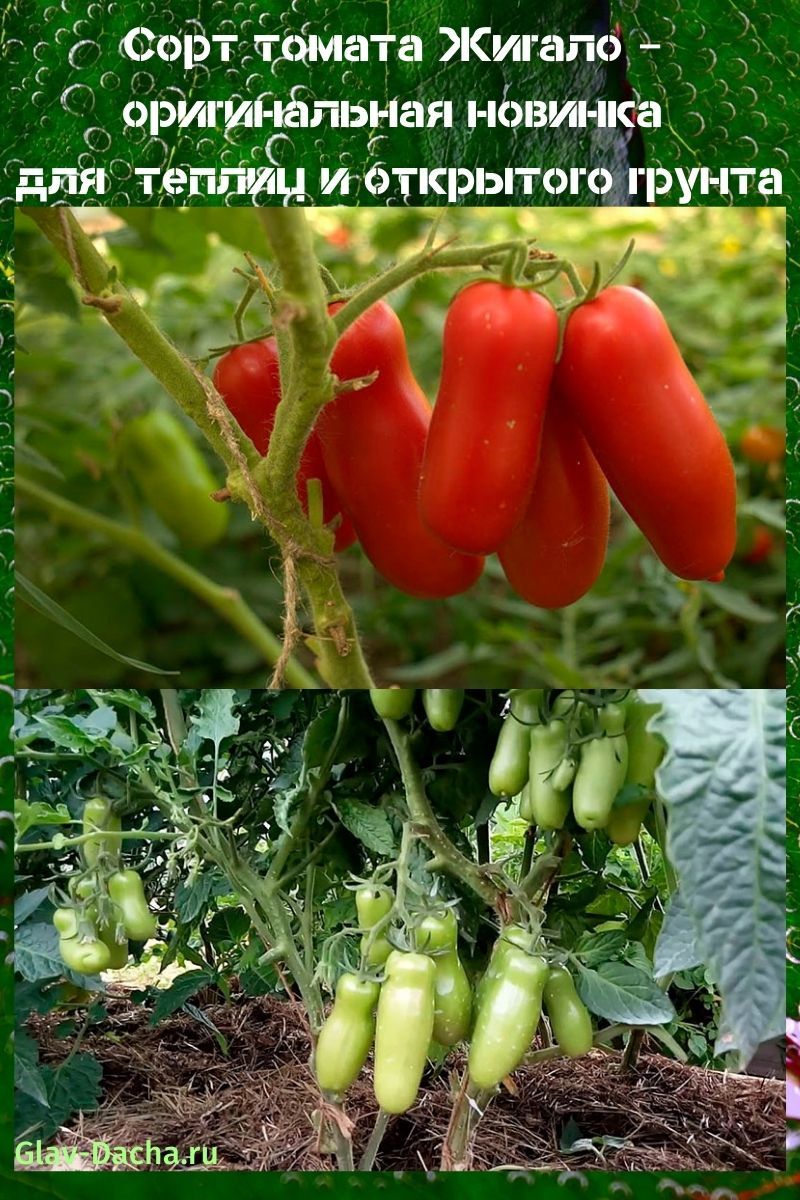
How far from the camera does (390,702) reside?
2.69 feet

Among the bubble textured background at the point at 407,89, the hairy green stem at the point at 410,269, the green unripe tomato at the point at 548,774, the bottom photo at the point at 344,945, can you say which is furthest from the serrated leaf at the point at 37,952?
the hairy green stem at the point at 410,269

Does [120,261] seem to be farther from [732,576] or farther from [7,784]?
[732,576]

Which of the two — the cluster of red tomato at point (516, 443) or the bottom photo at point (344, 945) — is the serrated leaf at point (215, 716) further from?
the cluster of red tomato at point (516, 443)

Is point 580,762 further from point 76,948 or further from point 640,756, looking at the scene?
point 76,948

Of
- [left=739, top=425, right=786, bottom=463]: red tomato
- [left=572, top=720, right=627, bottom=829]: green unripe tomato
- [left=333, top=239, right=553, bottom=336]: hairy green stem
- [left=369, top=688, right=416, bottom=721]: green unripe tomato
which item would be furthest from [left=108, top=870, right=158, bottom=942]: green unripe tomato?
[left=739, top=425, right=786, bottom=463]: red tomato

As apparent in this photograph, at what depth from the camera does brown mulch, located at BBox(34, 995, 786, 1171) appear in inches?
33.2

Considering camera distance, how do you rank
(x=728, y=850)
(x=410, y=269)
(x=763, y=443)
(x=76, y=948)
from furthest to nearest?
1. (x=763, y=443)
2. (x=76, y=948)
3. (x=728, y=850)
4. (x=410, y=269)

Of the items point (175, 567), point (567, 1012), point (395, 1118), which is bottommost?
point (395, 1118)

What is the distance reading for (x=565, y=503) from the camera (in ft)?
2.27

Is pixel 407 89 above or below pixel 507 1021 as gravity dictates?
above

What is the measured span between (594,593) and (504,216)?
372mm

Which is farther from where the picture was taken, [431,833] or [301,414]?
[431,833]

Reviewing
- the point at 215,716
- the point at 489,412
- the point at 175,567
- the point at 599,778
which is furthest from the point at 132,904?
the point at 489,412

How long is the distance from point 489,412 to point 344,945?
425mm
